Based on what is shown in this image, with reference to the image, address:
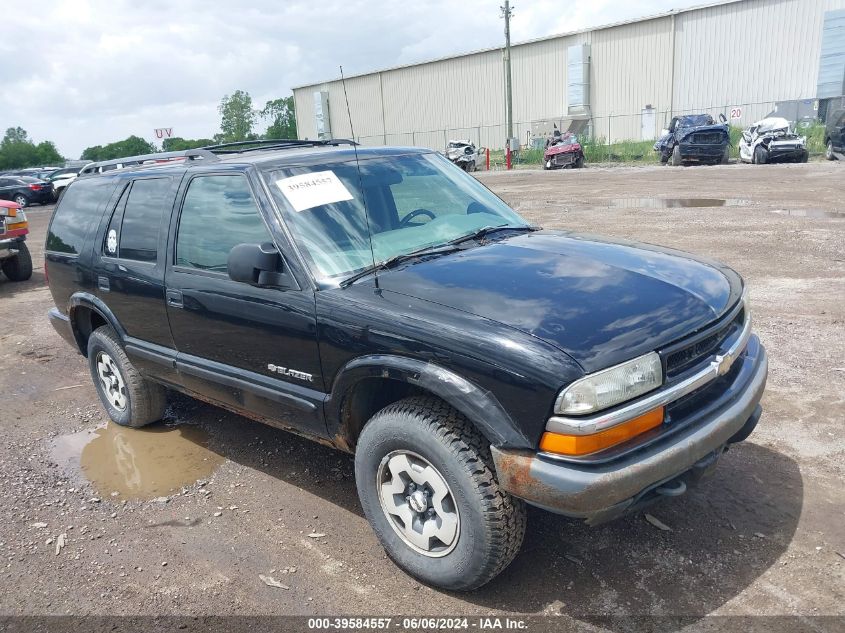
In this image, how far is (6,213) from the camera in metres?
10.6

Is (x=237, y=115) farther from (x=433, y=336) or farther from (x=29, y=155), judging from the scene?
(x=433, y=336)

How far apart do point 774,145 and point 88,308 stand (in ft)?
86.1

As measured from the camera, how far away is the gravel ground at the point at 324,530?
2.99 metres

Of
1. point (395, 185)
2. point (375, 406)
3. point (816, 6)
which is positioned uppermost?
point (816, 6)

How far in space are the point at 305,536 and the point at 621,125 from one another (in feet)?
137

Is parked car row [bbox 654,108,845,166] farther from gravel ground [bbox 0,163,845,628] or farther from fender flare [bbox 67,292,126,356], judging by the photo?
fender flare [bbox 67,292,126,356]

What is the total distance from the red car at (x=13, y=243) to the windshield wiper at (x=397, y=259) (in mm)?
9442

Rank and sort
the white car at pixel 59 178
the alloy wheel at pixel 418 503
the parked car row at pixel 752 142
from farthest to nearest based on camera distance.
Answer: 1. the white car at pixel 59 178
2. the parked car row at pixel 752 142
3. the alloy wheel at pixel 418 503

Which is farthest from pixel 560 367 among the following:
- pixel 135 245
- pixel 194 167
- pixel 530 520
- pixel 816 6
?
pixel 816 6

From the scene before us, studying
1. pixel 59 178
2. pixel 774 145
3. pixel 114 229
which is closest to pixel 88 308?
pixel 114 229

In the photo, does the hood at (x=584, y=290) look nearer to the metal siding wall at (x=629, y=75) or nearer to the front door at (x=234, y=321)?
the front door at (x=234, y=321)

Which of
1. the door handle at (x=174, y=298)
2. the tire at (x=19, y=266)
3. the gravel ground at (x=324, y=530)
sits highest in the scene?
the door handle at (x=174, y=298)

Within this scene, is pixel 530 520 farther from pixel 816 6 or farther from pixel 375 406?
pixel 816 6

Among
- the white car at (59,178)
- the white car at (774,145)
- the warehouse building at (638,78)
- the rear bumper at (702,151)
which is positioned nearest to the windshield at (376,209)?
the white car at (774,145)
